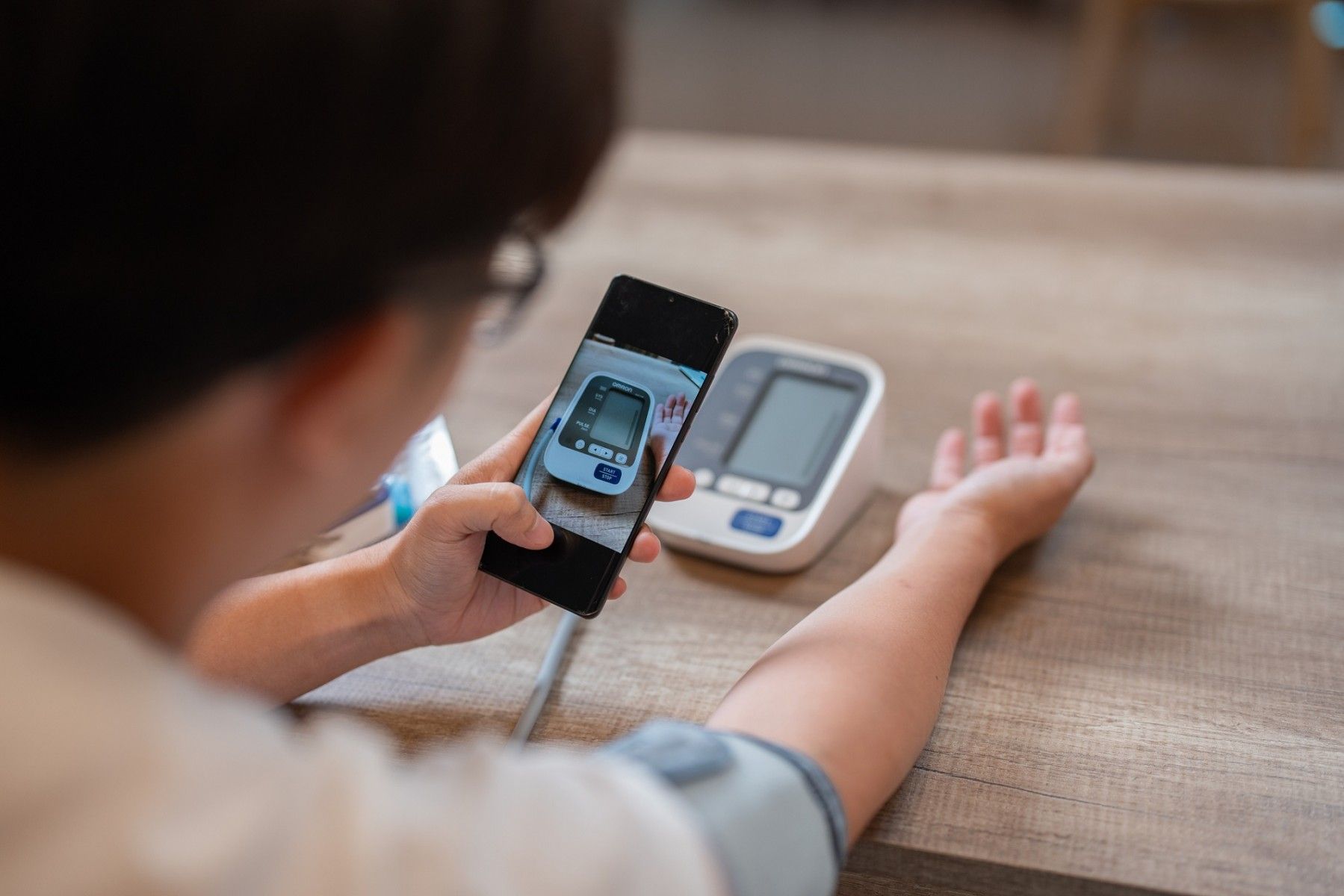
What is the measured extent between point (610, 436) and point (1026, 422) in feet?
1.07

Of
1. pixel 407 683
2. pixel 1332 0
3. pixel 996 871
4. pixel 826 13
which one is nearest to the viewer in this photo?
pixel 996 871

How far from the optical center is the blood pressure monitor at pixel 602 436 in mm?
658

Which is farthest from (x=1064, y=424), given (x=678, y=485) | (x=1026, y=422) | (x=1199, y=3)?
(x=1199, y=3)

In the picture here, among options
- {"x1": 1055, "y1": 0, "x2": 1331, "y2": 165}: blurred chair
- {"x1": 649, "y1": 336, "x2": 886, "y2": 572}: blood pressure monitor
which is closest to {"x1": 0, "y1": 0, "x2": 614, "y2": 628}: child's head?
{"x1": 649, "y1": 336, "x2": 886, "y2": 572}: blood pressure monitor

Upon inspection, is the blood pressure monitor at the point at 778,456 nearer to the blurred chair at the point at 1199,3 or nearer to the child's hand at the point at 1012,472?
the child's hand at the point at 1012,472

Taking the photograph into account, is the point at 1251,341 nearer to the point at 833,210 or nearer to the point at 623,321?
the point at 833,210

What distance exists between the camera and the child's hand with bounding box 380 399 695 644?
0.62 metres

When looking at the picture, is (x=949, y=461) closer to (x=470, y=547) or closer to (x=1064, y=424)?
(x=1064, y=424)

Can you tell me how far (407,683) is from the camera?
0.67 metres

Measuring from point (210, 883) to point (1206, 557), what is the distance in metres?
0.61

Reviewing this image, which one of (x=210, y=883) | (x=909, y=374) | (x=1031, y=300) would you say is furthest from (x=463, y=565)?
(x=1031, y=300)

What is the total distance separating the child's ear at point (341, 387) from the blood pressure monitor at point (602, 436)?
0.24m

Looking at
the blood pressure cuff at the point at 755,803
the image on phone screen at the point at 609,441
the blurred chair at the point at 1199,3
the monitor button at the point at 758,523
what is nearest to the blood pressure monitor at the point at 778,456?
the monitor button at the point at 758,523

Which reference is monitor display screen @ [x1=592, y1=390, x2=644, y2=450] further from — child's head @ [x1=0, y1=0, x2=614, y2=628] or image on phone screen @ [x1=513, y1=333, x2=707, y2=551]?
child's head @ [x1=0, y1=0, x2=614, y2=628]
